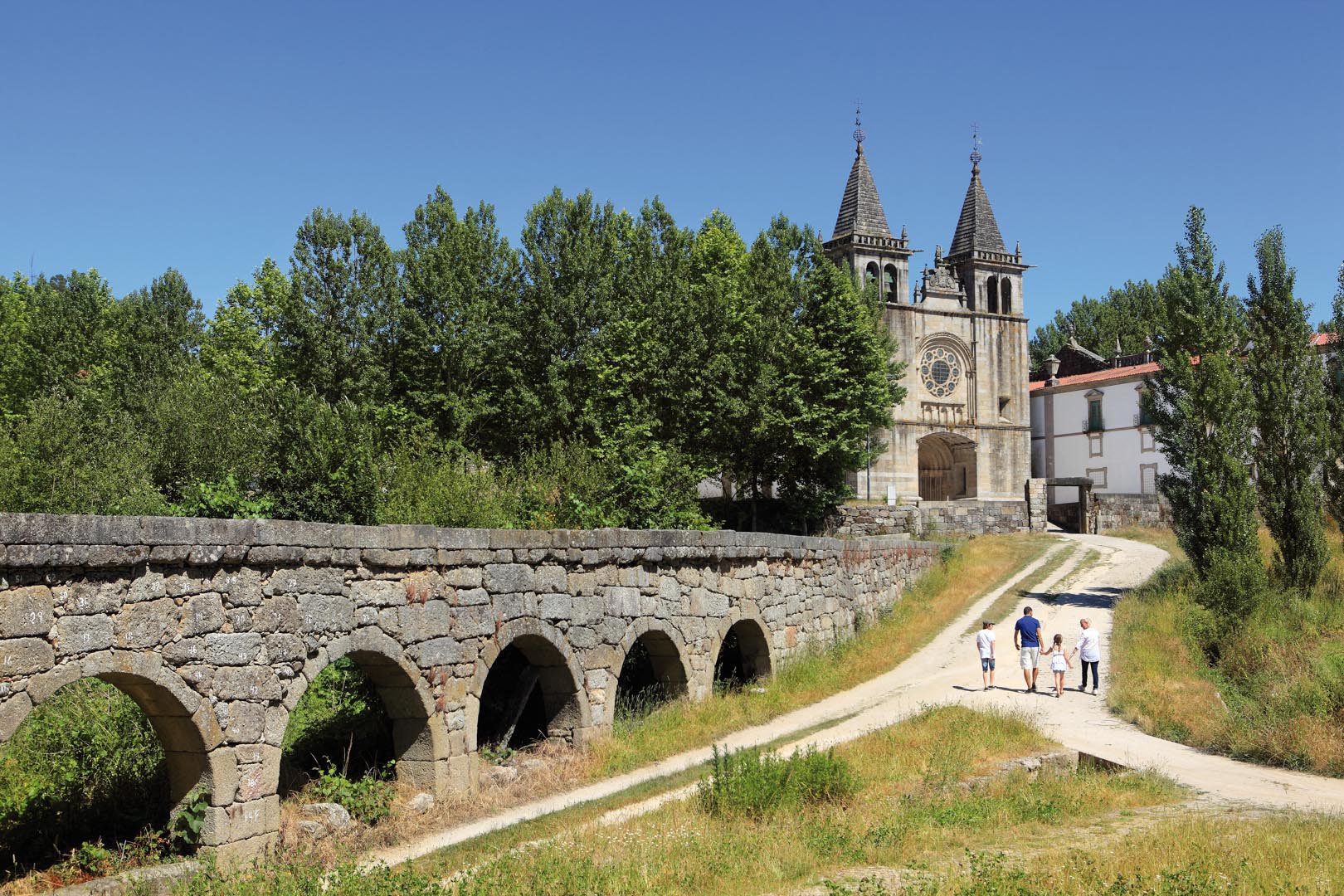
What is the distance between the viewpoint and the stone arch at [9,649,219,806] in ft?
26.3

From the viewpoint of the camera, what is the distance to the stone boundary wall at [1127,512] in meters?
37.9

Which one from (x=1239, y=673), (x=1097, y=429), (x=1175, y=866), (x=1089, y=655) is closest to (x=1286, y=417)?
(x=1239, y=673)

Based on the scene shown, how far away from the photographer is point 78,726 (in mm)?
11891

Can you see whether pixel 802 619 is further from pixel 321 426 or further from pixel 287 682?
pixel 287 682

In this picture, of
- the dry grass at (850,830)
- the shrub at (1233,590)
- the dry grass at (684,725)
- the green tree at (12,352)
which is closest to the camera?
the dry grass at (850,830)

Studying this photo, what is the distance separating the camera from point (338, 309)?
26297 millimetres

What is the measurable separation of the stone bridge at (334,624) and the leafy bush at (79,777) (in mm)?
1516

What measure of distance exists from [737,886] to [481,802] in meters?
3.97

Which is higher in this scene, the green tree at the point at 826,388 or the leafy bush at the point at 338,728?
the green tree at the point at 826,388

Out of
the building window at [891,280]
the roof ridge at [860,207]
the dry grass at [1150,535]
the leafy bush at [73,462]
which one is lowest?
the dry grass at [1150,535]

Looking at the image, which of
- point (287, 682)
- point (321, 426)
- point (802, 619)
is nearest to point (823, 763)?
point (287, 682)

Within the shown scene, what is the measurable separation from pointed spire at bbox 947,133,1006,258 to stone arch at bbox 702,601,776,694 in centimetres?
3486

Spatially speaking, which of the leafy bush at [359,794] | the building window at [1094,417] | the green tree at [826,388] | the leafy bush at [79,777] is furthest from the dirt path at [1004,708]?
the building window at [1094,417]

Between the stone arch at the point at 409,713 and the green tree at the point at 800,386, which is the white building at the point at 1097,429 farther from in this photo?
the stone arch at the point at 409,713
